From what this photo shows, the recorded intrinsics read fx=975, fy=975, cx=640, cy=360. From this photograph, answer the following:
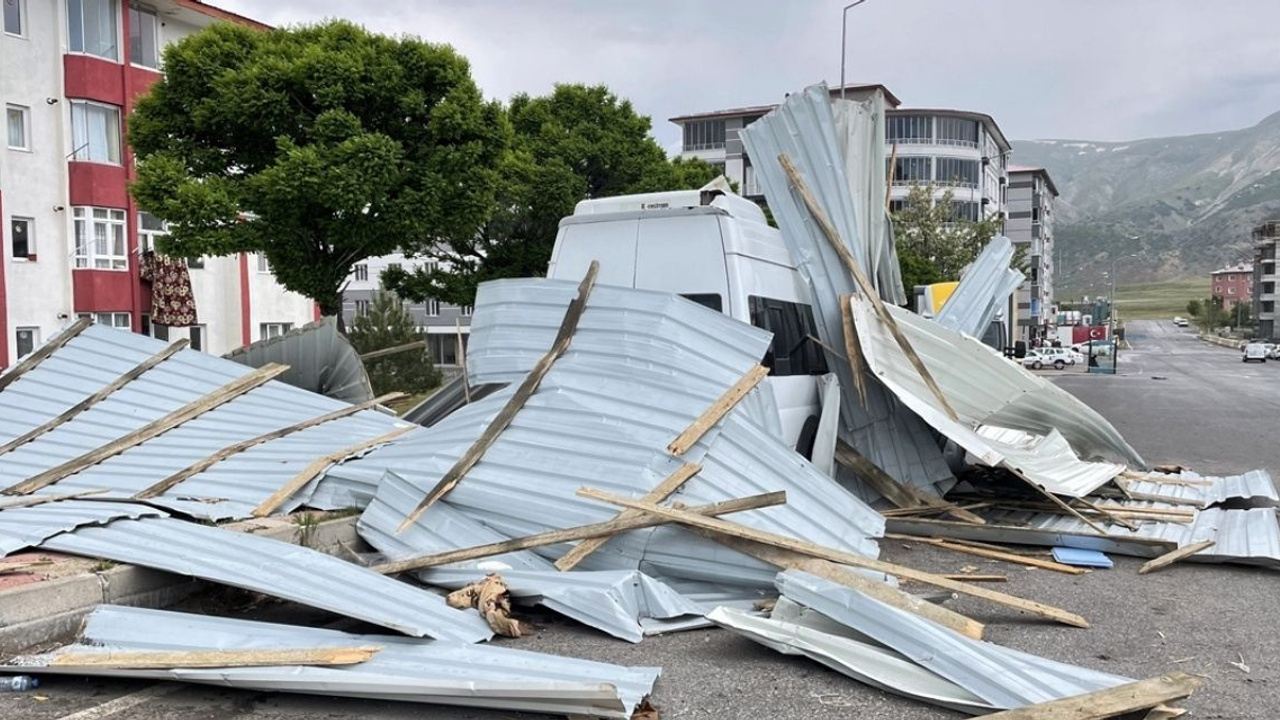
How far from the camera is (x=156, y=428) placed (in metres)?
8.41

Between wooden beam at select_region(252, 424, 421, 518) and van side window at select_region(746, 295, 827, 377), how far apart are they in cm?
321

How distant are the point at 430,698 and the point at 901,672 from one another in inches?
82.1

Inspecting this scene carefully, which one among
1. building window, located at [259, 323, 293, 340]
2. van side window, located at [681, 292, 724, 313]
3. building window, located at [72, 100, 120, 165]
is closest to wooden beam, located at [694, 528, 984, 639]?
van side window, located at [681, 292, 724, 313]

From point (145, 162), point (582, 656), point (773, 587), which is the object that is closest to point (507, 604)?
point (582, 656)

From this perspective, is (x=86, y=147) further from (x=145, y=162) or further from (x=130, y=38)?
(x=145, y=162)

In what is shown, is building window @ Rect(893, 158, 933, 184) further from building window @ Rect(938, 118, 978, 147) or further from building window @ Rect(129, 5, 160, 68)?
building window @ Rect(129, 5, 160, 68)

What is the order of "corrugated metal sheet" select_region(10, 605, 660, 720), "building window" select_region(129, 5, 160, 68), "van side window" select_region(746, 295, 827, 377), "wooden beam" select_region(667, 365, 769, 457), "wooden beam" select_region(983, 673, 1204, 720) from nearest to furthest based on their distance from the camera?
"wooden beam" select_region(983, 673, 1204, 720) < "corrugated metal sheet" select_region(10, 605, 660, 720) < "wooden beam" select_region(667, 365, 769, 457) < "van side window" select_region(746, 295, 827, 377) < "building window" select_region(129, 5, 160, 68)

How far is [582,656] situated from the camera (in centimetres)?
485

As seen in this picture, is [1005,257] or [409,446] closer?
[409,446]

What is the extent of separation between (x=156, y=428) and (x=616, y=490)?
470 centimetres

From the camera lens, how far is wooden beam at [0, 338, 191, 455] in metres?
8.36

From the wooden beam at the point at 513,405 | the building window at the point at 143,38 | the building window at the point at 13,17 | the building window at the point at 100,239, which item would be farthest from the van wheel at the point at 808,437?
the building window at the point at 143,38

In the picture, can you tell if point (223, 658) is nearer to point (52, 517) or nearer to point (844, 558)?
point (52, 517)

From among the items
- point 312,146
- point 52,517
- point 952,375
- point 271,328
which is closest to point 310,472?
point 52,517
